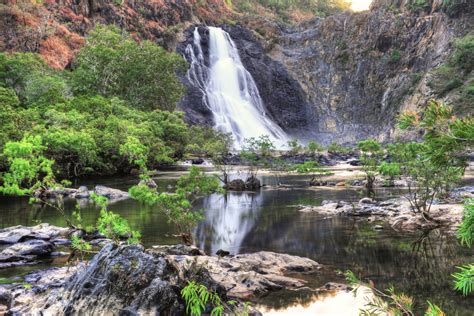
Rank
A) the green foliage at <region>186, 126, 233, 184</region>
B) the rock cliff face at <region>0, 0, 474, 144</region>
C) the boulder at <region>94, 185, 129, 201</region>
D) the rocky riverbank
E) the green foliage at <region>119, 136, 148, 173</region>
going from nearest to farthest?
the green foliage at <region>119, 136, 148, 173</region> → the rocky riverbank → the boulder at <region>94, 185, 129, 201</region> → the green foliage at <region>186, 126, 233, 184</region> → the rock cliff face at <region>0, 0, 474, 144</region>

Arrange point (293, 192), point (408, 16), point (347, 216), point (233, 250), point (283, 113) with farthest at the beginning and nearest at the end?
point (283, 113), point (408, 16), point (293, 192), point (347, 216), point (233, 250)

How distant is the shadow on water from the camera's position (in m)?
10.0

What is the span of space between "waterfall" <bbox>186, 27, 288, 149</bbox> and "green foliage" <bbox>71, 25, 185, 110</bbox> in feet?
46.2

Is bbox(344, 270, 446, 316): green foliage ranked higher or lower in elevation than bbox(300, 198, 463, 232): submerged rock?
higher

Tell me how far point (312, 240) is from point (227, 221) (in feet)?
17.4

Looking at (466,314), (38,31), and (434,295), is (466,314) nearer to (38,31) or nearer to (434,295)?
(434,295)

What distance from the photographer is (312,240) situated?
15.4 m

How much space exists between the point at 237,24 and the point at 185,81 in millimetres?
27964

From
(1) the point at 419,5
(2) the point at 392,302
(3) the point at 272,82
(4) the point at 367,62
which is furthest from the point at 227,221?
(4) the point at 367,62

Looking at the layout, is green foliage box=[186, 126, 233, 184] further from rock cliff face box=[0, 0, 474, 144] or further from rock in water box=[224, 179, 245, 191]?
rock in water box=[224, 179, 245, 191]

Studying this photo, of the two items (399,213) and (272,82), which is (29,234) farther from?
(272,82)

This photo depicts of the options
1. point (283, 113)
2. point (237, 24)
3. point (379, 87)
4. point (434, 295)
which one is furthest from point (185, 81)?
point (434, 295)

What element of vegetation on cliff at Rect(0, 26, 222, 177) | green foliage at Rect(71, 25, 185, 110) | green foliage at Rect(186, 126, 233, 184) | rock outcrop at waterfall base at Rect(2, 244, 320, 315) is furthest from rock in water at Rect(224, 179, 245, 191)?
green foliage at Rect(71, 25, 185, 110)

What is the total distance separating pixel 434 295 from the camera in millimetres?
9414
